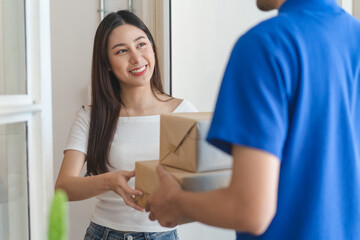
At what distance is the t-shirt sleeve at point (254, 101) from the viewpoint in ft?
2.11

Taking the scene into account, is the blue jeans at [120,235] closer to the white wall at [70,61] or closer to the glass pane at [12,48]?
the glass pane at [12,48]

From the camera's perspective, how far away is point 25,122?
87 centimetres

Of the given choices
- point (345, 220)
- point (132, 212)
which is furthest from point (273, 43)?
point (132, 212)

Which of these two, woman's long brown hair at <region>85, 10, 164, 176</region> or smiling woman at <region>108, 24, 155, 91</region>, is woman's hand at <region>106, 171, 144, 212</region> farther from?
smiling woman at <region>108, 24, 155, 91</region>

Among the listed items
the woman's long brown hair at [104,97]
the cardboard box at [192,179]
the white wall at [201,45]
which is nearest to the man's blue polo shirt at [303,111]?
the cardboard box at [192,179]

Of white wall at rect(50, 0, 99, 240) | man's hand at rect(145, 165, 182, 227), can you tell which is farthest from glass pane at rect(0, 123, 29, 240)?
white wall at rect(50, 0, 99, 240)

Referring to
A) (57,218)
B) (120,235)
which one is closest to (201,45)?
(120,235)

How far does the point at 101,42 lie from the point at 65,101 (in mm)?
959

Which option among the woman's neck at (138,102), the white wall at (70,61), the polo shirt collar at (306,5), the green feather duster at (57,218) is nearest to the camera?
the green feather duster at (57,218)

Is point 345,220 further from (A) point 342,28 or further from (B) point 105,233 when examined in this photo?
(B) point 105,233

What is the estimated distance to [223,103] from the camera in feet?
2.22

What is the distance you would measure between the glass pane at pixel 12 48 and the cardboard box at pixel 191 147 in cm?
32

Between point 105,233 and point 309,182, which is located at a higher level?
point 309,182

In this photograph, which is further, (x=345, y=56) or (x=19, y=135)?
(x=19, y=135)
